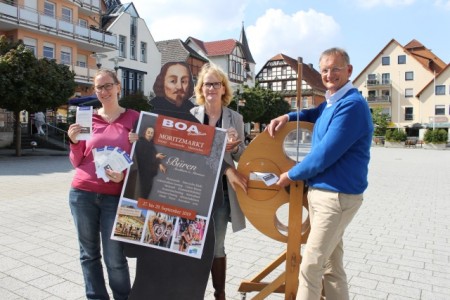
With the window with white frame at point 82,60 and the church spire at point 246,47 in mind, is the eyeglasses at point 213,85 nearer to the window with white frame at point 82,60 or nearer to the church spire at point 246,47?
the window with white frame at point 82,60

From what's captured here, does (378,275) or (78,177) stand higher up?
(78,177)

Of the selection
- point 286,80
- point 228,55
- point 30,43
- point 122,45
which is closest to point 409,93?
point 286,80

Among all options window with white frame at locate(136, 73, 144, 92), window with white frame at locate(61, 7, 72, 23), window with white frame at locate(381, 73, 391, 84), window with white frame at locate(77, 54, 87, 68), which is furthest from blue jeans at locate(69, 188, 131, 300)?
window with white frame at locate(381, 73, 391, 84)

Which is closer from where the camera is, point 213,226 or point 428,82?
point 213,226

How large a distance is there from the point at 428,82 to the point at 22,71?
54516mm

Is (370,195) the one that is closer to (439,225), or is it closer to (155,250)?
(439,225)

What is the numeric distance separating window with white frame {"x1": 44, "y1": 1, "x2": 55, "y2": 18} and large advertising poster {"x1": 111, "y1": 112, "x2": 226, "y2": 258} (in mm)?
30560

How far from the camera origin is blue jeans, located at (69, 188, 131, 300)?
9.63 feet

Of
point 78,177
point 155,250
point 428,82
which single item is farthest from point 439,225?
point 428,82

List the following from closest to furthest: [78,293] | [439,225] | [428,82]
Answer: [78,293] < [439,225] < [428,82]

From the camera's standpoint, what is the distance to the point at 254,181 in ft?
9.73

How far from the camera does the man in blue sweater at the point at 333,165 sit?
248 centimetres

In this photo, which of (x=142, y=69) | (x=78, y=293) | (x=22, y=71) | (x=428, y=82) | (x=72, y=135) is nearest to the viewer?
(x=72, y=135)

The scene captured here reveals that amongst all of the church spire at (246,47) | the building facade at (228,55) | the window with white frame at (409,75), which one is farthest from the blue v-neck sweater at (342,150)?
the window with white frame at (409,75)
